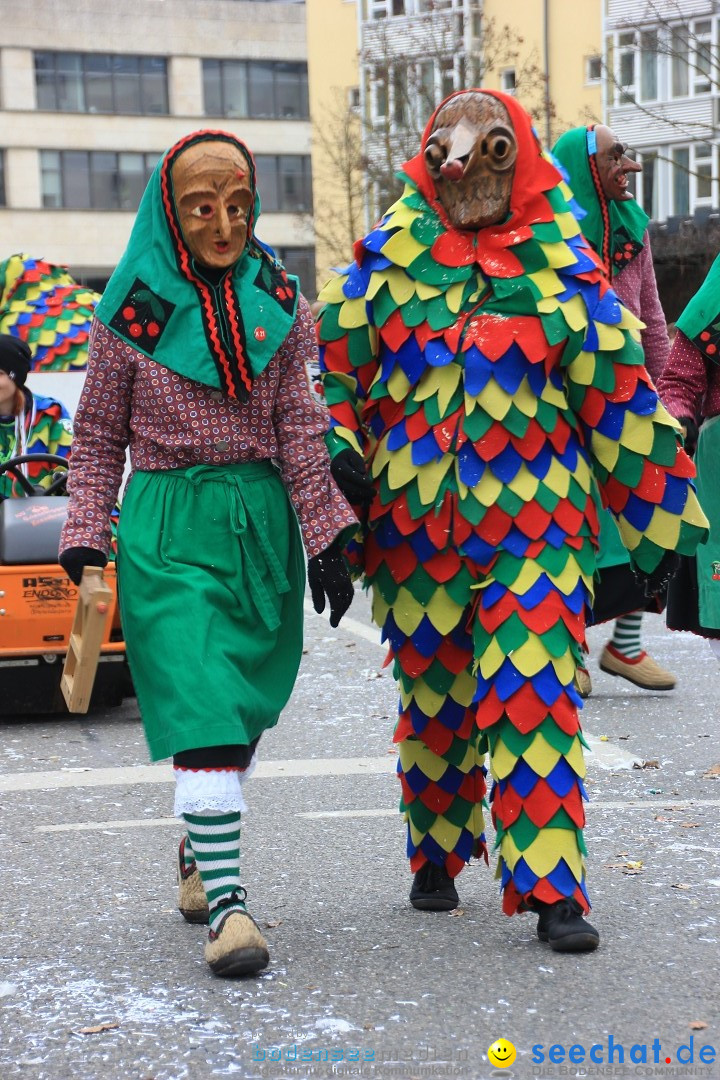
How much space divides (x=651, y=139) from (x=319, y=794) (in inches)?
1551

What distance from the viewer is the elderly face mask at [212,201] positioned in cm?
383

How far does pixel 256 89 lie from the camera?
52594mm

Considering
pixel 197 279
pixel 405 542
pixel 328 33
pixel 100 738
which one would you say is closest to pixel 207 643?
pixel 405 542

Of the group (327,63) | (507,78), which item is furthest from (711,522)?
(327,63)

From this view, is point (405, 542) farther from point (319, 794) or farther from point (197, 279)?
point (319, 794)

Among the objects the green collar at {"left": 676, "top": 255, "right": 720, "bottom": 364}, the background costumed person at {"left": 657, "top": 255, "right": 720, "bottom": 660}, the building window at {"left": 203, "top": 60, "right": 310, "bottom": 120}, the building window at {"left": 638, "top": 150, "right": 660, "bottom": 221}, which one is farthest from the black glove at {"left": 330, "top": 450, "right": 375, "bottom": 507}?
the building window at {"left": 203, "top": 60, "right": 310, "bottom": 120}

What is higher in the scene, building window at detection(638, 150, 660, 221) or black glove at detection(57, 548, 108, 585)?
A: building window at detection(638, 150, 660, 221)

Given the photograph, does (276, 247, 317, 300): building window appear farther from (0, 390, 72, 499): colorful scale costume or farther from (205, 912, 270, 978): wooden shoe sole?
(205, 912, 270, 978): wooden shoe sole

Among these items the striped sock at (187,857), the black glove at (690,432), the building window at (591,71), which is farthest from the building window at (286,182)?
the striped sock at (187,857)

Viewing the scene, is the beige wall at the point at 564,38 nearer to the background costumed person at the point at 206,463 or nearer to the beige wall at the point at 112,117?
the beige wall at the point at 112,117

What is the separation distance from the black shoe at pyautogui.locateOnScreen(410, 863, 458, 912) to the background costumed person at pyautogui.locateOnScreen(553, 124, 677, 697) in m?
1.54

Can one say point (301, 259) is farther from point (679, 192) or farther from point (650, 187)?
point (679, 192)

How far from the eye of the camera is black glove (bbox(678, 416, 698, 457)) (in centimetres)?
532

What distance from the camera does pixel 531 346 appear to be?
385 centimetres
